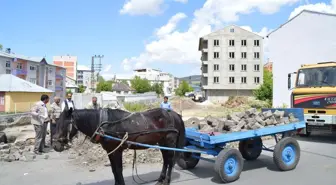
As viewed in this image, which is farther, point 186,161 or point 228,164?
point 186,161

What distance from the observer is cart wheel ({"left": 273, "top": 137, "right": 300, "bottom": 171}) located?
257 inches

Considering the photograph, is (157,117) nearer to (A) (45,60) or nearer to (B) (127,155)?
(B) (127,155)

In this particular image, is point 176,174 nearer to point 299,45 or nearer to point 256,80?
point 299,45

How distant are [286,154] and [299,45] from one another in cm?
2034

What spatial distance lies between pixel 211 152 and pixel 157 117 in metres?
1.46

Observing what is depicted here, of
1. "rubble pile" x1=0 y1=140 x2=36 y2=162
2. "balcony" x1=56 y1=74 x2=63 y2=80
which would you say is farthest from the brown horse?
"balcony" x1=56 y1=74 x2=63 y2=80

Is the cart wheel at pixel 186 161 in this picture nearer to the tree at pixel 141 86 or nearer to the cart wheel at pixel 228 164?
the cart wheel at pixel 228 164

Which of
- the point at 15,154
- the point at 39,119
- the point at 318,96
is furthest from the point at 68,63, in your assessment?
the point at 318,96

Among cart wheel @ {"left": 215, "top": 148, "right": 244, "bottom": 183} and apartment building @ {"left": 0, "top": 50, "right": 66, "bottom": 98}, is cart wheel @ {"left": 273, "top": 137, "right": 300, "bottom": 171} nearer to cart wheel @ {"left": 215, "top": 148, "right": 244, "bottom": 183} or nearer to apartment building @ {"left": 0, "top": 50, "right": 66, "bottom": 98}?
cart wheel @ {"left": 215, "top": 148, "right": 244, "bottom": 183}

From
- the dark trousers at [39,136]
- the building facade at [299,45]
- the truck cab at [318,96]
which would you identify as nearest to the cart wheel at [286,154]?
the truck cab at [318,96]

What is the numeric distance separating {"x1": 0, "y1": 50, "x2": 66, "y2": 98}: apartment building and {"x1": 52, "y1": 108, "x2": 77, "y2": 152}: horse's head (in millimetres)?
43664

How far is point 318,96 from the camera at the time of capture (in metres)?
10.6

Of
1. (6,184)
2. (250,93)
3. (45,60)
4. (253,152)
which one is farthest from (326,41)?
(45,60)

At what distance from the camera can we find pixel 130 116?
5133mm
